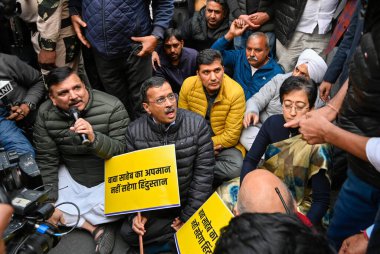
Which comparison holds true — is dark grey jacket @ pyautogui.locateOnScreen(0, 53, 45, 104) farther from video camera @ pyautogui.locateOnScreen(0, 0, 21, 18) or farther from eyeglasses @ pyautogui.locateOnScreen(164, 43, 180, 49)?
eyeglasses @ pyautogui.locateOnScreen(164, 43, 180, 49)

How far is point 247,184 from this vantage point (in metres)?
1.74

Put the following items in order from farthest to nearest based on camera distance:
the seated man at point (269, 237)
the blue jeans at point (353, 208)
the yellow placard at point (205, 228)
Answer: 1. the yellow placard at point (205, 228)
2. the blue jeans at point (353, 208)
3. the seated man at point (269, 237)

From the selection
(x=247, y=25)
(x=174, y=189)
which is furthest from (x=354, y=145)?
(x=247, y=25)

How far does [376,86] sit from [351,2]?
6.07 feet

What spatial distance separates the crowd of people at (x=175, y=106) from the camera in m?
2.53

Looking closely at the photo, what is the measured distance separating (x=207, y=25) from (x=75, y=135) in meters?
2.19

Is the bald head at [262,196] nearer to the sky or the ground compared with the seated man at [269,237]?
nearer to the ground

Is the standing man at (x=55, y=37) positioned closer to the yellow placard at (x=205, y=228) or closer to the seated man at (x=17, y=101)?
the seated man at (x=17, y=101)

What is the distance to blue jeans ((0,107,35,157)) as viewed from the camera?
3130 millimetres

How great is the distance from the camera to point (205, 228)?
93.7 inches

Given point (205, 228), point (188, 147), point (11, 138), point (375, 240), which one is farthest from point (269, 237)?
point (11, 138)

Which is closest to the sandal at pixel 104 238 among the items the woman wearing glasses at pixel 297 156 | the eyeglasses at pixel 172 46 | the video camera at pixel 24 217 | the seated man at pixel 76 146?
the seated man at pixel 76 146

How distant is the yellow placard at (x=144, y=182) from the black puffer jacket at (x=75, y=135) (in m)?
0.21

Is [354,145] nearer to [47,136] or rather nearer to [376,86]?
[376,86]
